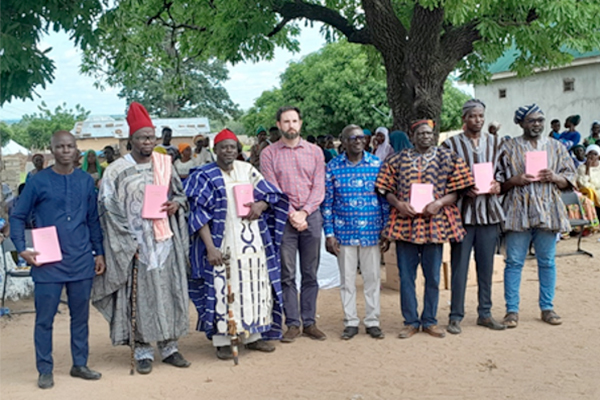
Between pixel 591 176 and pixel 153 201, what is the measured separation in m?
9.67

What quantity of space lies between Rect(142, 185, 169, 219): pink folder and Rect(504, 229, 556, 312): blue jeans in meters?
3.47

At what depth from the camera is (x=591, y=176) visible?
13000mm

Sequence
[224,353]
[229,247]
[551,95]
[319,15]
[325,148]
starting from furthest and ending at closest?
[551,95] < [325,148] < [319,15] < [224,353] < [229,247]

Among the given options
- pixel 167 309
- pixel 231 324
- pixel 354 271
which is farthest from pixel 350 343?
pixel 167 309

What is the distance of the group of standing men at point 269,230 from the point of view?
584 cm

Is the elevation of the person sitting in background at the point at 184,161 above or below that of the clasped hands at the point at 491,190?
above

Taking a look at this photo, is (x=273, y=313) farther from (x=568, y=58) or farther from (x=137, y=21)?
(x=568, y=58)

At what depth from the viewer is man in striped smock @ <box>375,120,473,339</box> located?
6.61 metres

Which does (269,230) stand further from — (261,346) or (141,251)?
(141,251)

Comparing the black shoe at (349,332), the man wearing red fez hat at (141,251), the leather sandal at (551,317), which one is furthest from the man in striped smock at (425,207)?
the man wearing red fez hat at (141,251)

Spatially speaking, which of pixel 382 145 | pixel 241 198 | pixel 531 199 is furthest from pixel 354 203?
pixel 382 145

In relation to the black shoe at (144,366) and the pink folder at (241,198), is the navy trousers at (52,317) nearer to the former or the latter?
the black shoe at (144,366)

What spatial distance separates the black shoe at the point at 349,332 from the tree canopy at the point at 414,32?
460cm

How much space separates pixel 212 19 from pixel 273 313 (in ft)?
24.7
